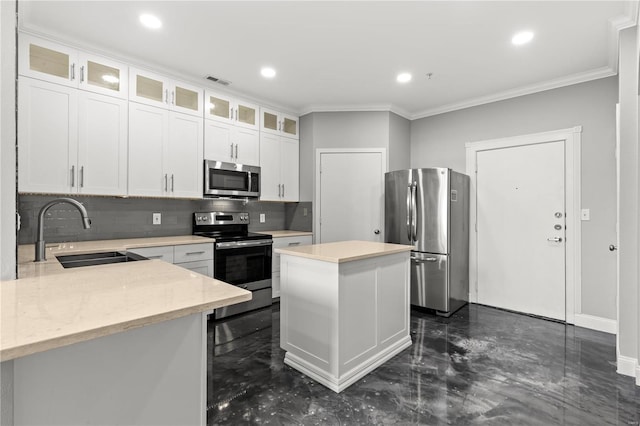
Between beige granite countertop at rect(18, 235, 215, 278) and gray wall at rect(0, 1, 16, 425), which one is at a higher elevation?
gray wall at rect(0, 1, 16, 425)

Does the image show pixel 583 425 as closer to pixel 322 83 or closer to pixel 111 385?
pixel 111 385

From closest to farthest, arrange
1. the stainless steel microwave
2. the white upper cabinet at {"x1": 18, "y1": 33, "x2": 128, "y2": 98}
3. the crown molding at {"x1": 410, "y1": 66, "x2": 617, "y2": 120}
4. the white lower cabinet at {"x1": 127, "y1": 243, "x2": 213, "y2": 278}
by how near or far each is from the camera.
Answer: the white upper cabinet at {"x1": 18, "y1": 33, "x2": 128, "y2": 98} → the white lower cabinet at {"x1": 127, "y1": 243, "x2": 213, "y2": 278} → the crown molding at {"x1": 410, "y1": 66, "x2": 617, "y2": 120} → the stainless steel microwave

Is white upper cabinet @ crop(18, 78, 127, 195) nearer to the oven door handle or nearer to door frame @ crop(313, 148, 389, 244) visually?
the oven door handle

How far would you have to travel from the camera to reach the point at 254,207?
172 inches

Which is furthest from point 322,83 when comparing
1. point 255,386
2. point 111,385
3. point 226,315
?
A: point 111,385

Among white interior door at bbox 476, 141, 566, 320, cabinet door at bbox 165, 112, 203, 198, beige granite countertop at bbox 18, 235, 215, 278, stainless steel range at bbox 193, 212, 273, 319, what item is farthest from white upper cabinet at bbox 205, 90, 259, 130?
white interior door at bbox 476, 141, 566, 320

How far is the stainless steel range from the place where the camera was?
3.37 m

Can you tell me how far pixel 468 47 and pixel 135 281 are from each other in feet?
10.3

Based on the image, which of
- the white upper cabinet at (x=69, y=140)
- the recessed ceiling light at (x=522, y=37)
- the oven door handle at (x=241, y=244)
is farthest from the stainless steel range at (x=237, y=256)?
the recessed ceiling light at (x=522, y=37)

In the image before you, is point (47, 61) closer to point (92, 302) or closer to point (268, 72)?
point (268, 72)

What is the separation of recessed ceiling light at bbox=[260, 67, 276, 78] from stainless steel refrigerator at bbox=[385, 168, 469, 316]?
1.91m

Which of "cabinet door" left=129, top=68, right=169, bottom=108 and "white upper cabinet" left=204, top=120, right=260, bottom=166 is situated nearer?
"cabinet door" left=129, top=68, right=169, bottom=108

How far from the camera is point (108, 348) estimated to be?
954mm

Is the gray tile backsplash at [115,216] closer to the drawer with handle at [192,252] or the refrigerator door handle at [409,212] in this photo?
the drawer with handle at [192,252]
